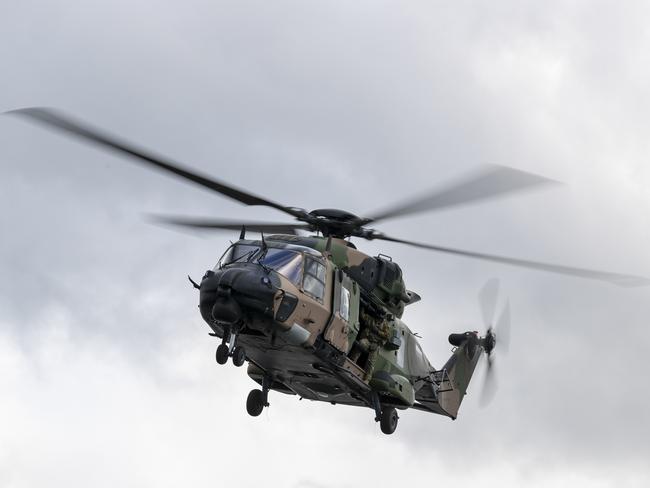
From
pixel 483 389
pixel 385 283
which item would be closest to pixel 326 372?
pixel 385 283

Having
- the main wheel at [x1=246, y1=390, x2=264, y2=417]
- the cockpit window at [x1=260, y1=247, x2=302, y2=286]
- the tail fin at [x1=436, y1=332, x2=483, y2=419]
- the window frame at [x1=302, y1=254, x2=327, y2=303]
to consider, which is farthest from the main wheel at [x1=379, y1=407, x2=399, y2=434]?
the cockpit window at [x1=260, y1=247, x2=302, y2=286]

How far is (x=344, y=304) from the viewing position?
2547cm

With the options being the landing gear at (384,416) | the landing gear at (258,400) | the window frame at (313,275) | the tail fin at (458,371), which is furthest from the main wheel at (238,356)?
the tail fin at (458,371)

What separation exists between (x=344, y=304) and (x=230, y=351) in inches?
160

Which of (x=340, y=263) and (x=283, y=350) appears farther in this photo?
(x=340, y=263)

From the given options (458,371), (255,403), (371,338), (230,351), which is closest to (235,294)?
(230,351)

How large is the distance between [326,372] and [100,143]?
7906 mm

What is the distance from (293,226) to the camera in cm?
2792

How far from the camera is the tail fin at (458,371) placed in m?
30.7

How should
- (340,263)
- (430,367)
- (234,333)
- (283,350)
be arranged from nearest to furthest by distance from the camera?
(234,333) < (283,350) < (340,263) < (430,367)

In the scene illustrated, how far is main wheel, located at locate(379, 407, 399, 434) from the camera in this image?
1077 inches

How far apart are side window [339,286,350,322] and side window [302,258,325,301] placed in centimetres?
82

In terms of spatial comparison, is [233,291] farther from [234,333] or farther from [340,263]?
[340,263]

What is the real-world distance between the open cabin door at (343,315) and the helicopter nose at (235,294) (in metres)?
2.44
